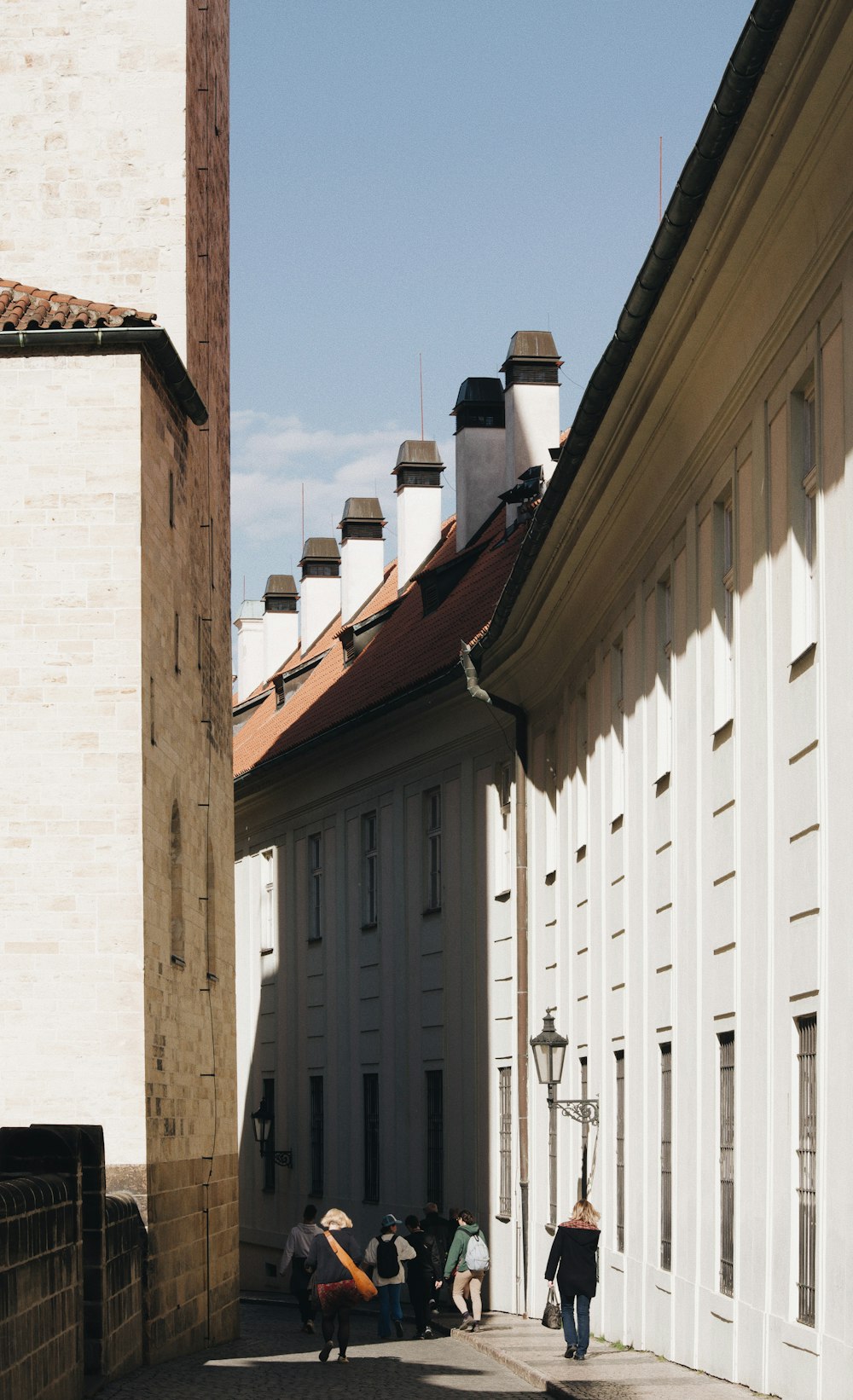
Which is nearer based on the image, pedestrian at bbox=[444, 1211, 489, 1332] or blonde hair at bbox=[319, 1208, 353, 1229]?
blonde hair at bbox=[319, 1208, 353, 1229]

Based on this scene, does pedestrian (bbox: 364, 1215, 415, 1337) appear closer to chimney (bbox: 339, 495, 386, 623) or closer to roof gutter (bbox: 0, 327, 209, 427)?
roof gutter (bbox: 0, 327, 209, 427)

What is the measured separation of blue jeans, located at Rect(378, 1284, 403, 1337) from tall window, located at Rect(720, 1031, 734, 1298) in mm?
9834

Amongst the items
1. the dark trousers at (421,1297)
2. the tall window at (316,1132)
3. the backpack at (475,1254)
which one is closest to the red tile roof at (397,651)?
the tall window at (316,1132)

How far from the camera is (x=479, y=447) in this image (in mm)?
35531

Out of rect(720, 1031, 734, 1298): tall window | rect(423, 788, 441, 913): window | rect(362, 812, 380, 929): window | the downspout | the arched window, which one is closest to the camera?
rect(720, 1031, 734, 1298): tall window

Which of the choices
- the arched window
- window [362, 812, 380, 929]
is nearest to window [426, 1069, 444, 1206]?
window [362, 812, 380, 929]

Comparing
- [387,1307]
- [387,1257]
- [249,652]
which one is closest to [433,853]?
[387,1307]

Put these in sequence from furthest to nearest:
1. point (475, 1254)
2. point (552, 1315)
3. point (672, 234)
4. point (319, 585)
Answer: point (319, 585), point (475, 1254), point (552, 1315), point (672, 234)

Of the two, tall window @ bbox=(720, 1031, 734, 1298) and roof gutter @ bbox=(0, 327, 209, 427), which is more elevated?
roof gutter @ bbox=(0, 327, 209, 427)

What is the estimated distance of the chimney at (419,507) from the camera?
128 ft

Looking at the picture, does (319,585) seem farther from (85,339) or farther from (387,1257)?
(85,339)

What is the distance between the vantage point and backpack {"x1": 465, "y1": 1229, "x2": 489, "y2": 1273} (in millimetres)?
24609

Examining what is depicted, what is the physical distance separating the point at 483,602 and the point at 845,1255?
20030mm

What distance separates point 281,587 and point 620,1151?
1295 inches
